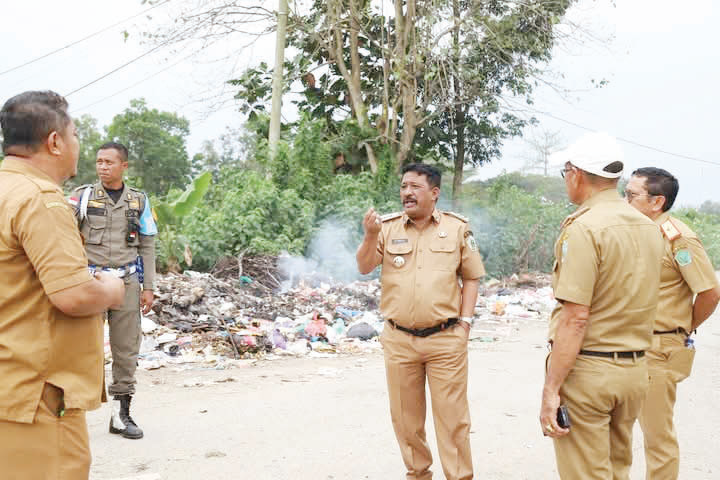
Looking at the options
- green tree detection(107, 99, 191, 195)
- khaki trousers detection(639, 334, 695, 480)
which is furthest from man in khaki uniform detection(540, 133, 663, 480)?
green tree detection(107, 99, 191, 195)

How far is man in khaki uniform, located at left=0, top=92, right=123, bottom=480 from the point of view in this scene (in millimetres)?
2186

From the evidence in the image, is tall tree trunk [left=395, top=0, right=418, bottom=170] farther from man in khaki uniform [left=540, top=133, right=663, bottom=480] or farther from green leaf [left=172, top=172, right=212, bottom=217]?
man in khaki uniform [left=540, top=133, right=663, bottom=480]

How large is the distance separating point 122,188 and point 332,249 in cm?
930

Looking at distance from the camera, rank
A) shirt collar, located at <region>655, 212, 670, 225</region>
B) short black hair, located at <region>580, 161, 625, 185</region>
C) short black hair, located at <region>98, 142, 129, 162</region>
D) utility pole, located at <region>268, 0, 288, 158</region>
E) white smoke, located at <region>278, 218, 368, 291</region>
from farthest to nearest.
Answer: utility pole, located at <region>268, 0, 288, 158</region> → white smoke, located at <region>278, 218, 368, 291</region> → short black hair, located at <region>98, 142, 129, 162</region> → shirt collar, located at <region>655, 212, 670, 225</region> → short black hair, located at <region>580, 161, 625, 185</region>

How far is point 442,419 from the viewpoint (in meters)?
3.78

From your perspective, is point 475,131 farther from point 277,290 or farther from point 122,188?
point 122,188

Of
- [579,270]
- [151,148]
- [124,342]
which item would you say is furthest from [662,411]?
[151,148]

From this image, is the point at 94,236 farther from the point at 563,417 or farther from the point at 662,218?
the point at 662,218

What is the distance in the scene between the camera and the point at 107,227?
488 centimetres

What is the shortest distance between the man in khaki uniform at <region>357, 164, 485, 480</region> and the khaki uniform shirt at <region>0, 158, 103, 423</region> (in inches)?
74.4

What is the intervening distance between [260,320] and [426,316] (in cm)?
615

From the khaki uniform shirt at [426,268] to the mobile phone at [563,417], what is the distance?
3.56ft

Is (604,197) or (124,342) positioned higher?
(604,197)

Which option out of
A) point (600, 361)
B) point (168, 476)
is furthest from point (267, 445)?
point (600, 361)
